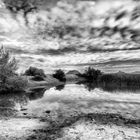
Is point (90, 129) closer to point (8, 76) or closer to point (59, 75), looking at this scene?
point (8, 76)

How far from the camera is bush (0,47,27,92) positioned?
3875 cm

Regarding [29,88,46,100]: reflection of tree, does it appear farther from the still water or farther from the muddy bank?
the muddy bank

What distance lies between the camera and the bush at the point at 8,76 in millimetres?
38750

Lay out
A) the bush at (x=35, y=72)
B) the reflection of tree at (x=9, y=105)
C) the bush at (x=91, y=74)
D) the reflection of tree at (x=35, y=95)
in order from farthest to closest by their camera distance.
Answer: the bush at (x=91, y=74), the bush at (x=35, y=72), the reflection of tree at (x=35, y=95), the reflection of tree at (x=9, y=105)

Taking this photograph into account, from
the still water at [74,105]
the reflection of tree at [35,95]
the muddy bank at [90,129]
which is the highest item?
the muddy bank at [90,129]

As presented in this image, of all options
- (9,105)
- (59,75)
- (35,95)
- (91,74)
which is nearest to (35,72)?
(59,75)

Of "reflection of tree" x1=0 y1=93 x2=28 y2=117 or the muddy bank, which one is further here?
"reflection of tree" x1=0 y1=93 x2=28 y2=117

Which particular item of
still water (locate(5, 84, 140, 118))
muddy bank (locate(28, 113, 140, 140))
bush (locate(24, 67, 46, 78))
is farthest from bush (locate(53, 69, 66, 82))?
muddy bank (locate(28, 113, 140, 140))

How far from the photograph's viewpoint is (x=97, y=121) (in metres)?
15.7

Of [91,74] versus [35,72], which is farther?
[91,74]

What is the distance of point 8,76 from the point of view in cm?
4066

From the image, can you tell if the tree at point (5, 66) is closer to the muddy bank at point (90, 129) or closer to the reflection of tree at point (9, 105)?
the reflection of tree at point (9, 105)

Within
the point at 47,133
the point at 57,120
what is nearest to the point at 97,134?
the point at 47,133

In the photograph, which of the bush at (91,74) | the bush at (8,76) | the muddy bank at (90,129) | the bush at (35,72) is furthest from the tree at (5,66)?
the bush at (91,74)
